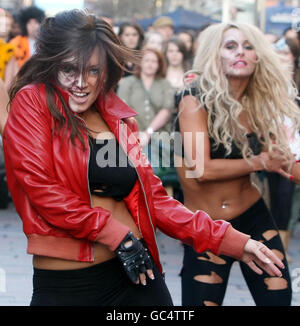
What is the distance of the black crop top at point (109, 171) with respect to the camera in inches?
113

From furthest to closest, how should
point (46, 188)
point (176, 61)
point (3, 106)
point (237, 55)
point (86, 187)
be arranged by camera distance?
1. point (176, 61)
2. point (237, 55)
3. point (3, 106)
4. point (86, 187)
5. point (46, 188)

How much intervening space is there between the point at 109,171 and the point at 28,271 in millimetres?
3530

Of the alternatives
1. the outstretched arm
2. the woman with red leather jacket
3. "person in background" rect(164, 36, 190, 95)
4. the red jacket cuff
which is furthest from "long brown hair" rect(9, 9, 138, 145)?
"person in background" rect(164, 36, 190, 95)

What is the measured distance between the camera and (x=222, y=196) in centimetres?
395

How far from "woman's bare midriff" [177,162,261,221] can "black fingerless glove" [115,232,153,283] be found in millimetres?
1188

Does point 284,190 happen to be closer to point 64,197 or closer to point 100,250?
point 100,250

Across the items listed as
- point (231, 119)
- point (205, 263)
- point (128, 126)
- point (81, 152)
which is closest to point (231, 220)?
point (205, 263)

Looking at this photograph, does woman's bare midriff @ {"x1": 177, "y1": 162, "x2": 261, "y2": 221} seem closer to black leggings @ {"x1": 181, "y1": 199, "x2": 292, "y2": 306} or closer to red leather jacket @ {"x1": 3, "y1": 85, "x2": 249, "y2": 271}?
black leggings @ {"x1": 181, "y1": 199, "x2": 292, "y2": 306}

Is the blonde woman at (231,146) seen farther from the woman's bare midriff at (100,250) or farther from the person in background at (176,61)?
the person in background at (176,61)

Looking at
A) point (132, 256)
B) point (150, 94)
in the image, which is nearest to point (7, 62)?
point (150, 94)

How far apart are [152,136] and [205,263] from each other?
3870 mm

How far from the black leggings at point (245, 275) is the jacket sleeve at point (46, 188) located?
1167mm

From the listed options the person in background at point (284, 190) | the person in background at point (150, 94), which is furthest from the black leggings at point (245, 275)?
the person in background at point (150, 94)
